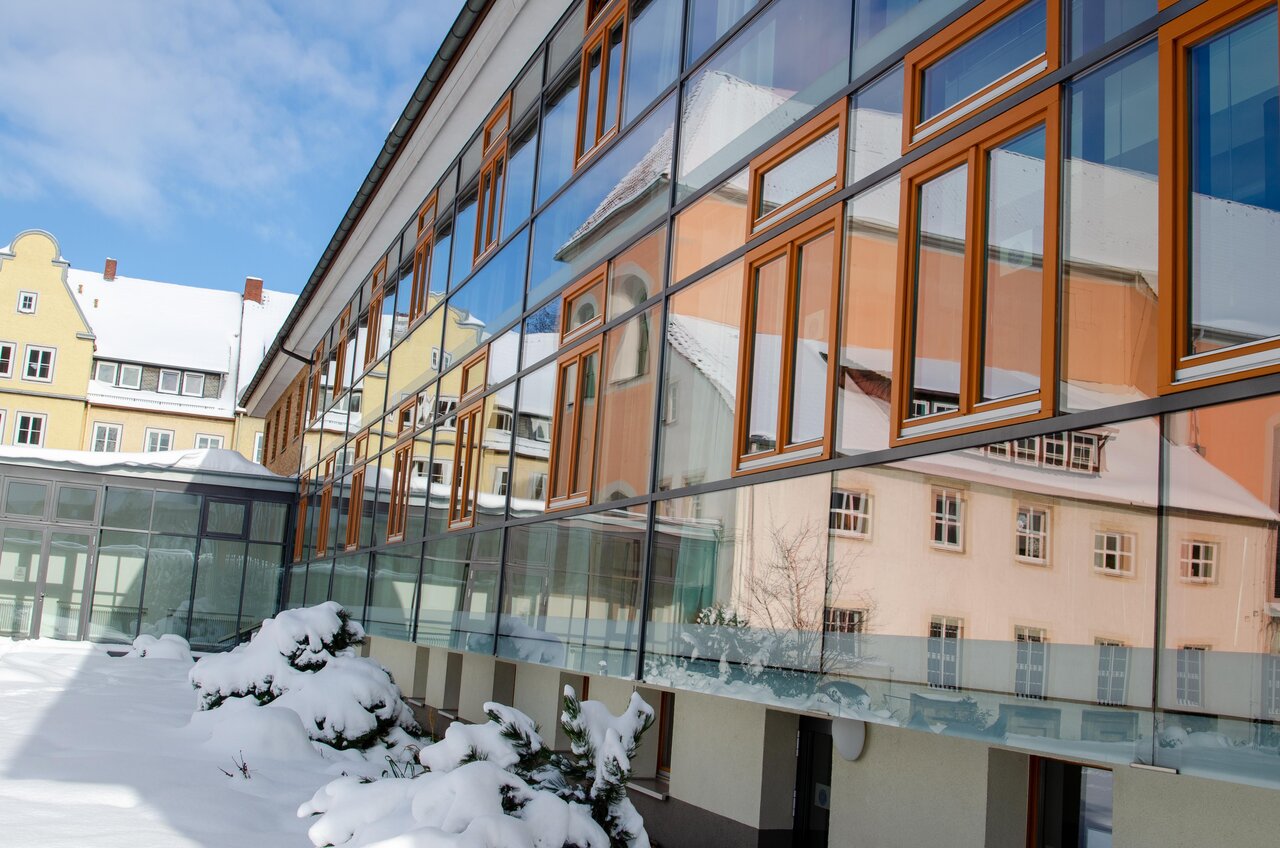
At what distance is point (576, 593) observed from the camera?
10.5 m

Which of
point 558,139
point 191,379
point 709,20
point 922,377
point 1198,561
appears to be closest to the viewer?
point 1198,561

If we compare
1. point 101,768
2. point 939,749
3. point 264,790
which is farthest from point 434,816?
point 101,768

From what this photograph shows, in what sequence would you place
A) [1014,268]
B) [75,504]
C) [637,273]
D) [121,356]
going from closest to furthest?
[1014,268]
[637,273]
[75,504]
[121,356]

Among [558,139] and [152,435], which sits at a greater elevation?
[558,139]

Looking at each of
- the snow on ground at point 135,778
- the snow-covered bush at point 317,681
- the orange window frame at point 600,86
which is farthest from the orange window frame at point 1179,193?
the snow-covered bush at point 317,681

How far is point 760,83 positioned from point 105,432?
141 feet

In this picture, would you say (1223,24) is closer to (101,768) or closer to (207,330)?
(101,768)

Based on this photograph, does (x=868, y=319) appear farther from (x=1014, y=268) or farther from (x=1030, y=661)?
(x=1030, y=661)

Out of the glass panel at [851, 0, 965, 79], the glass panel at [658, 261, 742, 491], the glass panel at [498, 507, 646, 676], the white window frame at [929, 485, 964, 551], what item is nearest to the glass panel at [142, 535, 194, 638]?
the glass panel at [498, 507, 646, 676]

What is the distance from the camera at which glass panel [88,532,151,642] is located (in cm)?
2884

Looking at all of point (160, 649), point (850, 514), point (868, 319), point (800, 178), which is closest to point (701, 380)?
point (800, 178)

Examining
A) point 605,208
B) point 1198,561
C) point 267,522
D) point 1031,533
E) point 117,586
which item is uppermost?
point 605,208

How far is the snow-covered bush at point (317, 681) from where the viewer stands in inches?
485

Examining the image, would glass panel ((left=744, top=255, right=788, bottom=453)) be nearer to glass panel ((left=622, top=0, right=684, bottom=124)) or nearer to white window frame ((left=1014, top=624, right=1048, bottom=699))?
white window frame ((left=1014, top=624, right=1048, bottom=699))
